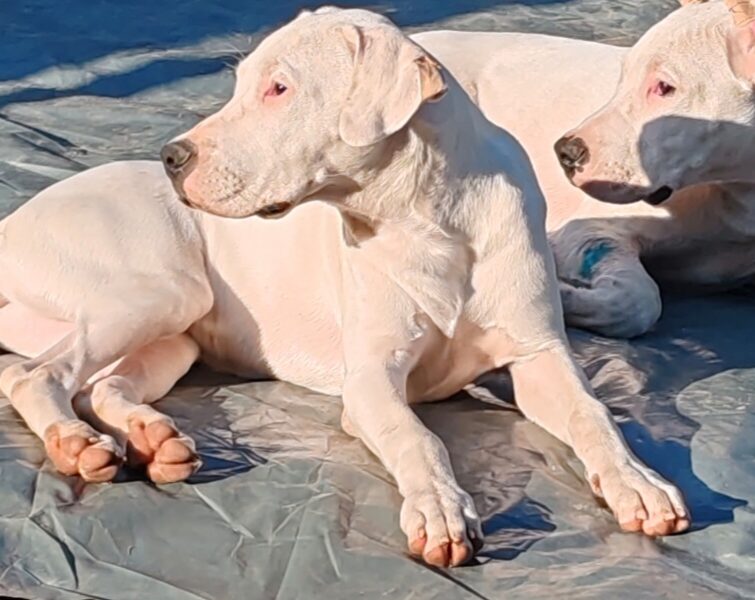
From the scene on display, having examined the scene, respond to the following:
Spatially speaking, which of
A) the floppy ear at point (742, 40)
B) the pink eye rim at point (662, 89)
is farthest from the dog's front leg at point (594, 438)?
the floppy ear at point (742, 40)

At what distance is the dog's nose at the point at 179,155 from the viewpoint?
3365mm

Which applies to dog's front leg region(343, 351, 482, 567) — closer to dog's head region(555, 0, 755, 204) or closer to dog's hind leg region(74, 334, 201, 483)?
dog's hind leg region(74, 334, 201, 483)

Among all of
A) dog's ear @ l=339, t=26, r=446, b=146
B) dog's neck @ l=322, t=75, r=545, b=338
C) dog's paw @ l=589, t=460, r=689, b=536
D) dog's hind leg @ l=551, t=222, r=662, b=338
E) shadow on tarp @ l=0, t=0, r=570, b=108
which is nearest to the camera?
dog's paw @ l=589, t=460, r=689, b=536

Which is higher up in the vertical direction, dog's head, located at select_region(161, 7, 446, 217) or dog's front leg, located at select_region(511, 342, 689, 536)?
dog's head, located at select_region(161, 7, 446, 217)

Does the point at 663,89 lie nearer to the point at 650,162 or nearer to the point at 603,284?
the point at 650,162

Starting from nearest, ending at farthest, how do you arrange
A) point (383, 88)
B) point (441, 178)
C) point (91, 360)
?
point (383, 88) → point (441, 178) → point (91, 360)

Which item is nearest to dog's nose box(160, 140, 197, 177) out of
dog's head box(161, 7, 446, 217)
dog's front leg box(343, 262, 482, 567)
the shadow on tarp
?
dog's head box(161, 7, 446, 217)

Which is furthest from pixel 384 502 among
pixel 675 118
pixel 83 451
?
pixel 675 118

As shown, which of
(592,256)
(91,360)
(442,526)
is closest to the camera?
(442,526)

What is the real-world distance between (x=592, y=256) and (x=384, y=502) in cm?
151

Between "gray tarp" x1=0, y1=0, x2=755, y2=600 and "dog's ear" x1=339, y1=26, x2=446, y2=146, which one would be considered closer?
"gray tarp" x1=0, y1=0, x2=755, y2=600

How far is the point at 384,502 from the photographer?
3.25 m

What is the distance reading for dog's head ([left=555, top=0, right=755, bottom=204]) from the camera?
4.33m

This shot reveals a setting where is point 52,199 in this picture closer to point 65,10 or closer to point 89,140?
point 89,140
